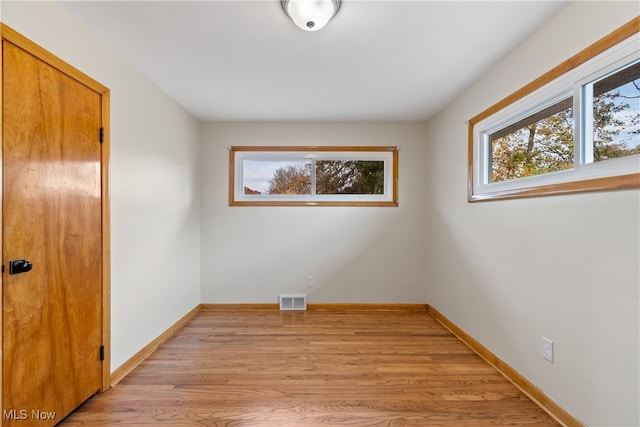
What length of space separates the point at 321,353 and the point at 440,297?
5.23 ft

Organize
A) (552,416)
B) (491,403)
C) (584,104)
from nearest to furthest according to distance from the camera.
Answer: (584,104) < (552,416) < (491,403)

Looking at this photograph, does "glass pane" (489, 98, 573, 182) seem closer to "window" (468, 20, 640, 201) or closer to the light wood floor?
"window" (468, 20, 640, 201)

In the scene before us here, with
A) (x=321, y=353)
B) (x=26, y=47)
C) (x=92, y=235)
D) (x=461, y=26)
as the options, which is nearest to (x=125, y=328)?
(x=92, y=235)

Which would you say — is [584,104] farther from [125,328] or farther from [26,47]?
[125,328]

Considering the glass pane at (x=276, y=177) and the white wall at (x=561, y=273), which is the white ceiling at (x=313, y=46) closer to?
the white wall at (x=561, y=273)

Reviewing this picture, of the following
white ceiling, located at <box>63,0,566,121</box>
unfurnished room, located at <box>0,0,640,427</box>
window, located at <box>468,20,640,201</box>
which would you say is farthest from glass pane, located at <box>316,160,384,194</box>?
window, located at <box>468,20,640,201</box>

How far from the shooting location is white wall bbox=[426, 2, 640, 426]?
1346 mm

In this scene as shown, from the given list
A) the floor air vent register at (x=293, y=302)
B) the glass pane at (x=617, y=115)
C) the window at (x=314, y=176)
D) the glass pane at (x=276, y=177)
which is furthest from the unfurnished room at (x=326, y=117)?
the glass pane at (x=276, y=177)

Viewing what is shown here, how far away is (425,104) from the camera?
10.1ft

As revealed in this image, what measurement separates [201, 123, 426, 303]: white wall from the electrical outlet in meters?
1.85

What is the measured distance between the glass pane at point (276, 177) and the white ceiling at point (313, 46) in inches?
35.3

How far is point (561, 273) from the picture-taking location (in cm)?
168

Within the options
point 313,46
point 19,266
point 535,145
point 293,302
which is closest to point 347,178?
point 293,302

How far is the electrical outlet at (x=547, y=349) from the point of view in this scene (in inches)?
68.5
